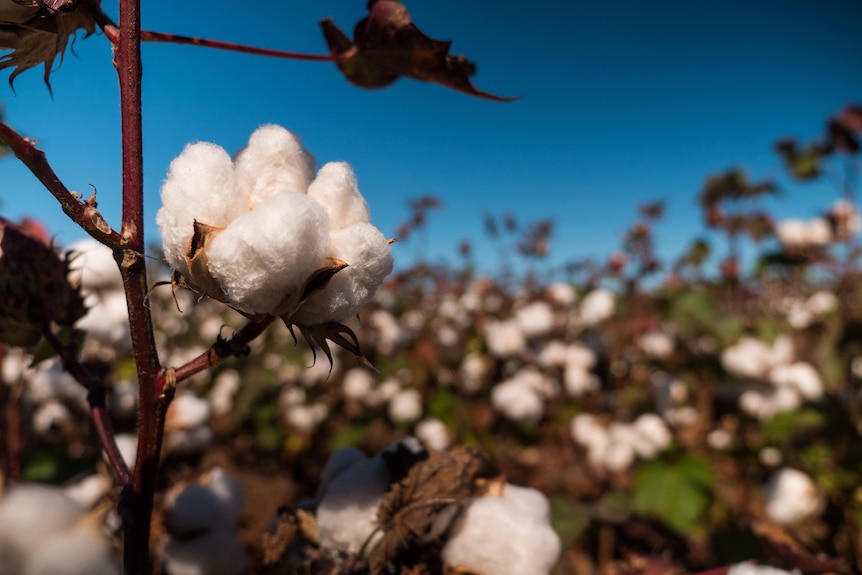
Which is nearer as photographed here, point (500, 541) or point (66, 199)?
point (66, 199)

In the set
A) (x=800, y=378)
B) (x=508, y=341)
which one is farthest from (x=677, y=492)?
(x=508, y=341)

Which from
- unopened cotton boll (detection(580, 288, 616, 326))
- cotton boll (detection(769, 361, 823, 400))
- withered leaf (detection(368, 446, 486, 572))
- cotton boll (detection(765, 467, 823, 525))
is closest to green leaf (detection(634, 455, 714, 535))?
cotton boll (detection(765, 467, 823, 525))

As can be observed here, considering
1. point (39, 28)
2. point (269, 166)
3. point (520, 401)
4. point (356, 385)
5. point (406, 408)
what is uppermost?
point (356, 385)

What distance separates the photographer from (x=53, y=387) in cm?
134

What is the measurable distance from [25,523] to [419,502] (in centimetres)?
35

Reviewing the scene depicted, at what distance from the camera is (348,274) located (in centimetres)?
43

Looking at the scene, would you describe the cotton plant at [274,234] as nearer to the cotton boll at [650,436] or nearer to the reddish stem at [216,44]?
the reddish stem at [216,44]

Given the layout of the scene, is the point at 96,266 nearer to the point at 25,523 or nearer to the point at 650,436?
the point at 25,523

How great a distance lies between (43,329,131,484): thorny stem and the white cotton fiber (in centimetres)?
33

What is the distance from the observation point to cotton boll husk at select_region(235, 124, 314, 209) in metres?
0.46

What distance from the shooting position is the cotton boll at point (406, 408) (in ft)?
11.7

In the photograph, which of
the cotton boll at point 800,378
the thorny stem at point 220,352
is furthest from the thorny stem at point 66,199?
the cotton boll at point 800,378

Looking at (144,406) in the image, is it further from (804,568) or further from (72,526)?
(804,568)

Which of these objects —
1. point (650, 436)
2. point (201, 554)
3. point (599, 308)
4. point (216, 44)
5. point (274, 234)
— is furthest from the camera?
point (599, 308)
